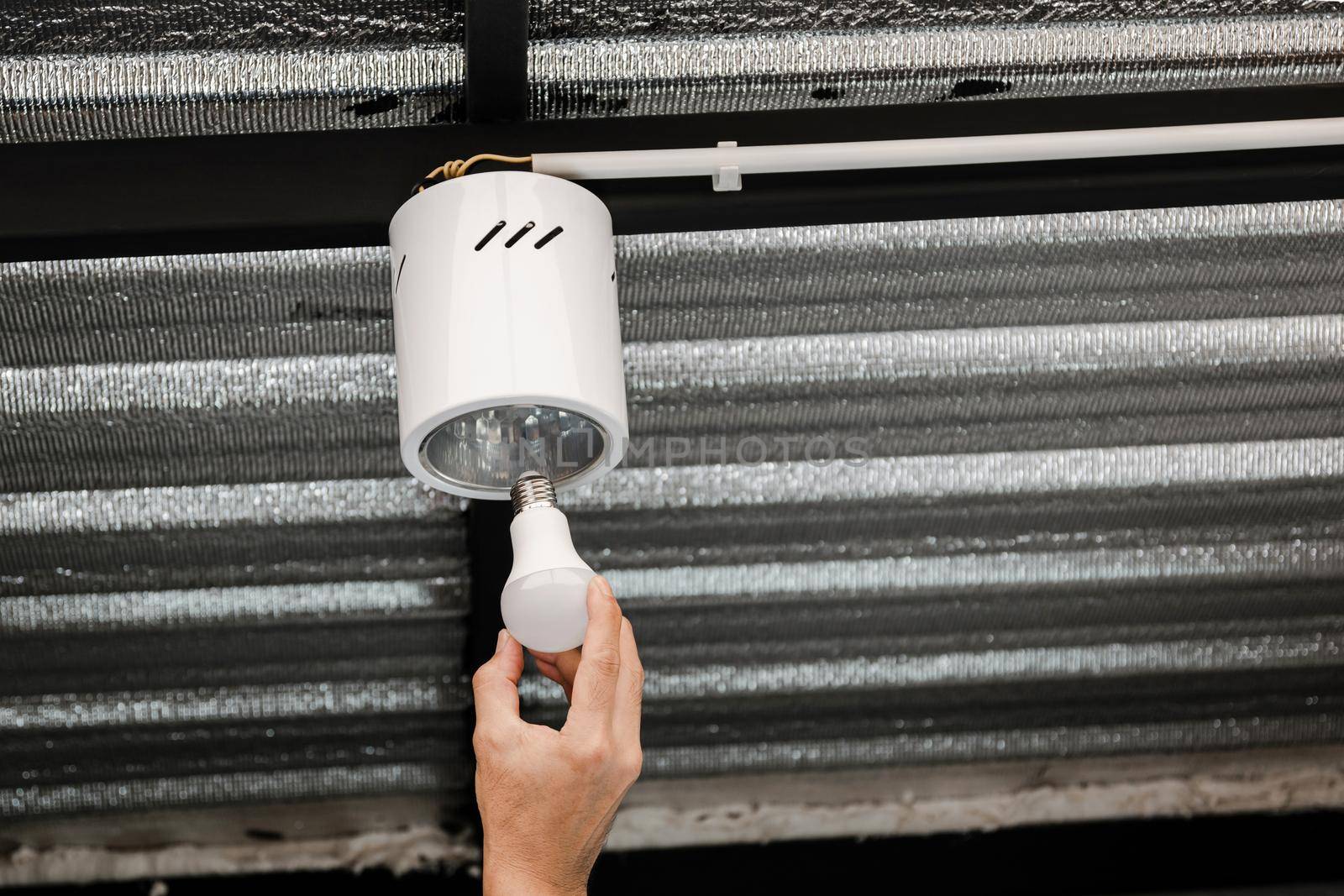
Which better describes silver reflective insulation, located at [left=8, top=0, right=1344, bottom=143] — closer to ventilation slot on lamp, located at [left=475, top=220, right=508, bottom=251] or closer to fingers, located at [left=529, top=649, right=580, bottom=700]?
ventilation slot on lamp, located at [left=475, top=220, right=508, bottom=251]

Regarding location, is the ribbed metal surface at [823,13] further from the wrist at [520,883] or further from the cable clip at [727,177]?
the wrist at [520,883]

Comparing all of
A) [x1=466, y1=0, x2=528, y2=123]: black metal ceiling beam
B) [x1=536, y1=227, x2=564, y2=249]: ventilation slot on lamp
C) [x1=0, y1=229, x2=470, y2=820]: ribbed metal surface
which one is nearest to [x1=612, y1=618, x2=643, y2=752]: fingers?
[x1=536, y1=227, x2=564, y2=249]: ventilation slot on lamp

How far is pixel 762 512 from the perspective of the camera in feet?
5.71

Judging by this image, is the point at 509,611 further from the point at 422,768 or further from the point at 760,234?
the point at 422,768

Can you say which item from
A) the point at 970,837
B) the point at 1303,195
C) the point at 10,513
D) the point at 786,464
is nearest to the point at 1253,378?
the point at 1303,195

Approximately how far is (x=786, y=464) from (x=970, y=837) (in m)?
0.95

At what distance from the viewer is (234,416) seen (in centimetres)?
154

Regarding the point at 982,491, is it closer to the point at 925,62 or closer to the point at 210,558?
the point at 925,62

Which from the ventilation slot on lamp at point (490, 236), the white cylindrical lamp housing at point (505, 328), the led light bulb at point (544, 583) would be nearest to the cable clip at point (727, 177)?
the white cylindrical lamp housing at point (505, 328)

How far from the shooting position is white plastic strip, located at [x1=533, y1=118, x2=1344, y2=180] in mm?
1042

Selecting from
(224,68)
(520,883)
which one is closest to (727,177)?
(224,68)

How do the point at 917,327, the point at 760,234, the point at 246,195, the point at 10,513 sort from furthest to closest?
the point at 10,513 → the point at 917,327 → the point at 760,234 → the point at 246,195

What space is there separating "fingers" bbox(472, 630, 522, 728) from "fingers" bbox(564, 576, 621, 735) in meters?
0.06

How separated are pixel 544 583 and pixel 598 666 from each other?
0.30 feet
